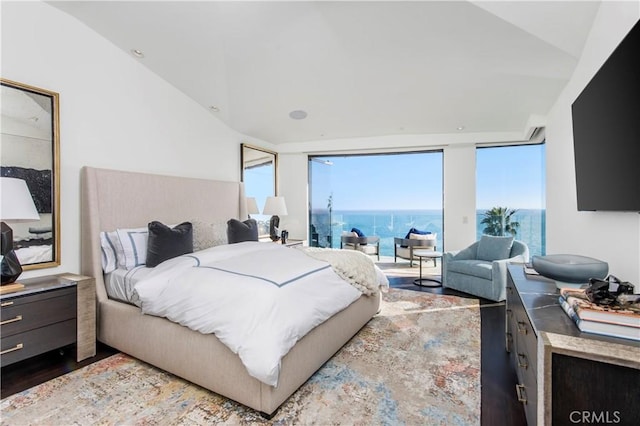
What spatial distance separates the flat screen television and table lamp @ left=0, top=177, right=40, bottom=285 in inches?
150

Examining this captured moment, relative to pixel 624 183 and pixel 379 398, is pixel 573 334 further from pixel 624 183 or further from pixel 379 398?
pixel 379 398

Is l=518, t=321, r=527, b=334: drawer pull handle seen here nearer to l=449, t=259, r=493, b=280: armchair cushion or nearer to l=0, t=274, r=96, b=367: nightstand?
l=449, t=259, r=493, b=280: armchair cushion

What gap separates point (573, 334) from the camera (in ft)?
4.21

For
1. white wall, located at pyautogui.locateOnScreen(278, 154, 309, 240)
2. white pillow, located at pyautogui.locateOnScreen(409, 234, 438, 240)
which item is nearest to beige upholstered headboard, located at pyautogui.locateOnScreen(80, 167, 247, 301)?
white wall, located at pyautogui.locateOnScreen(278, 154, 309, 240)

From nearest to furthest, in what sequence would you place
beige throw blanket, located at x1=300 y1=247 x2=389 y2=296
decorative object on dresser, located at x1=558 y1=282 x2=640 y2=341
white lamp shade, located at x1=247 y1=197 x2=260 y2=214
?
decorative object on dresser, located at x1=558 y1=282 x2=640 y2=341, beige throw blanket, located at x1=300 y1=247 x2=389 y2=296, white lamp shade, located at x1=247 y1=197 x2=260 y2=214

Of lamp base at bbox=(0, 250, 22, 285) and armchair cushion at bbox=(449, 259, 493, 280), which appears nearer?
lamp base at bbox=(0, 250, 22, 285)

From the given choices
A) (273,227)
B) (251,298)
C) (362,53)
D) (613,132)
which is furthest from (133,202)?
(613,132)

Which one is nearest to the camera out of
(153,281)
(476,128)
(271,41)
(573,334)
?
(573,334)

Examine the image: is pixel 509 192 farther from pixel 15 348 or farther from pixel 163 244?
pixel 15 348

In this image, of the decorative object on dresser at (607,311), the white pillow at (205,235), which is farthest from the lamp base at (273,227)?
the decorative object on dresser at (607,311)

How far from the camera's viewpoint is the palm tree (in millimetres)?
5438

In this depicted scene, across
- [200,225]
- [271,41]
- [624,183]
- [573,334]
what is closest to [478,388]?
[573,334]

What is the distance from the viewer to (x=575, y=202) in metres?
2.95

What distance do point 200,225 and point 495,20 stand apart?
3.54 metres
